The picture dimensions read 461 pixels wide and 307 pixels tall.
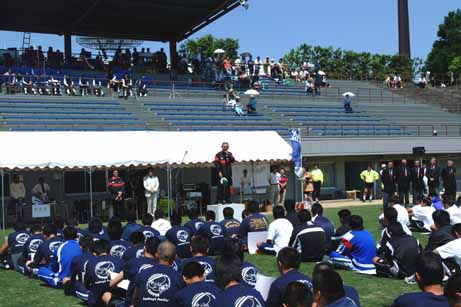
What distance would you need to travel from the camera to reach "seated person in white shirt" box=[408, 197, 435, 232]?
16.8m

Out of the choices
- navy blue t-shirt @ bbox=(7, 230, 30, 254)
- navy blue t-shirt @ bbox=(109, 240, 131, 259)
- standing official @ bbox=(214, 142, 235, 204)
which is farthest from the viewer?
standing official @ bbox=(214, 142, 235, 204)

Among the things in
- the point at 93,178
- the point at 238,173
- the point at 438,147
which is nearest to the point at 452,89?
the point at 438,147

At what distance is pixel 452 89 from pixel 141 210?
103 ft

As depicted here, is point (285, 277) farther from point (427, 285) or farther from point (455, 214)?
point (455, 214)

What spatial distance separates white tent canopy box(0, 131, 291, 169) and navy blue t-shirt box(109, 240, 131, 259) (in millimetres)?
11387

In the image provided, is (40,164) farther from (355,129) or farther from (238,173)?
(355,129)

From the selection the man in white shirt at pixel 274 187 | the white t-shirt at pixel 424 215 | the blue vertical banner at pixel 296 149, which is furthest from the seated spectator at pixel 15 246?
the man in white shirt at pixel 274 187

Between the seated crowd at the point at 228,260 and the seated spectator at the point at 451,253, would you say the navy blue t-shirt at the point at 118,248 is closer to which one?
the seated crowd at the point at 228,260

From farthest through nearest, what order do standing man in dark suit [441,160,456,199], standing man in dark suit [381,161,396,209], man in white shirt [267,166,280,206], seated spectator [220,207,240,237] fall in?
man in white shirt [267,166,280,206]
standing man in dark suit [441,160,456,199]
standing man in dark suit [381,161,396,209]
seated spectator [220,207,240,237]

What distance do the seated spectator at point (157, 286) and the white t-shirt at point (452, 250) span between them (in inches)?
184

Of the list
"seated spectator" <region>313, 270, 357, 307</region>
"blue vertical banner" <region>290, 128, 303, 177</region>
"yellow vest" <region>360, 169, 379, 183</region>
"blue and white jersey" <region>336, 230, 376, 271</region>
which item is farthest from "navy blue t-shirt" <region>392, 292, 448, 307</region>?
"yellow vest" <region>360, 169, 379, 183</region>

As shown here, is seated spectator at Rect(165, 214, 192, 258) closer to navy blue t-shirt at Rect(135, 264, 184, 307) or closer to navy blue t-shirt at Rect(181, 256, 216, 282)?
navy blue t-shirt at Rect(181, 256, 216, 282)


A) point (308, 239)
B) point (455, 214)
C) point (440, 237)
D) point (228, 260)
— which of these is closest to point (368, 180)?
point (455, 214)

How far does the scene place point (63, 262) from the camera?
10656 mm
